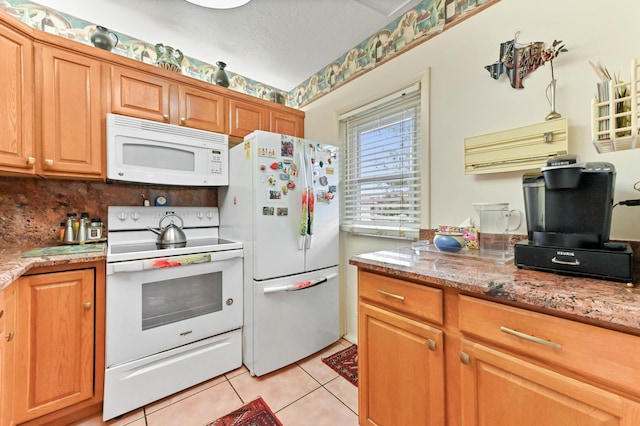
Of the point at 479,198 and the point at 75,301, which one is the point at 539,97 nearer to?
the point at 479,198

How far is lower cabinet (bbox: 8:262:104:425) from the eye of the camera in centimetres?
125

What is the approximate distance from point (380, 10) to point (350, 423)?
8.65ft

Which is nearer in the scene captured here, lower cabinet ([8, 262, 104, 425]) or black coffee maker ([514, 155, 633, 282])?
black coffee maker ([514, 155, 633, 282])

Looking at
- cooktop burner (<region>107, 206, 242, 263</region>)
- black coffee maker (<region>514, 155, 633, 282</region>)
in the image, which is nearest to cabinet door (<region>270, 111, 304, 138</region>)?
cooktop burner (<region>107, 206, 242, 263</region>)

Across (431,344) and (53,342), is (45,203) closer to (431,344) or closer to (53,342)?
(53,342)

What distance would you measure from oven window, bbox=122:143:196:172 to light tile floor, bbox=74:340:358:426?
1557mm

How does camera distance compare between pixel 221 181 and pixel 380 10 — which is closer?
pixel 380 10

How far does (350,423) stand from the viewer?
1414mm

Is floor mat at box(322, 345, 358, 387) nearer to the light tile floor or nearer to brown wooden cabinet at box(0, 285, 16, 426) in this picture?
the light tile floor

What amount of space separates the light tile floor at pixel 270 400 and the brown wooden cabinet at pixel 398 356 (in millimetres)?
360

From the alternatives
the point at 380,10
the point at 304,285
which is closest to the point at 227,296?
the point at 304,285

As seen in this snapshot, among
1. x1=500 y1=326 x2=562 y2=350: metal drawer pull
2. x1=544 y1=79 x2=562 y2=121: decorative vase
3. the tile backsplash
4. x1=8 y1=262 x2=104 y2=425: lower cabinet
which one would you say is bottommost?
x1=8 y1=262 x2=104 y2=425: lower cabinet

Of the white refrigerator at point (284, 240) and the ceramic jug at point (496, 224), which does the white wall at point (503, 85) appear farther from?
the white refrigerator at point (284, 240)

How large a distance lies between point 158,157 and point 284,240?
1111mm
